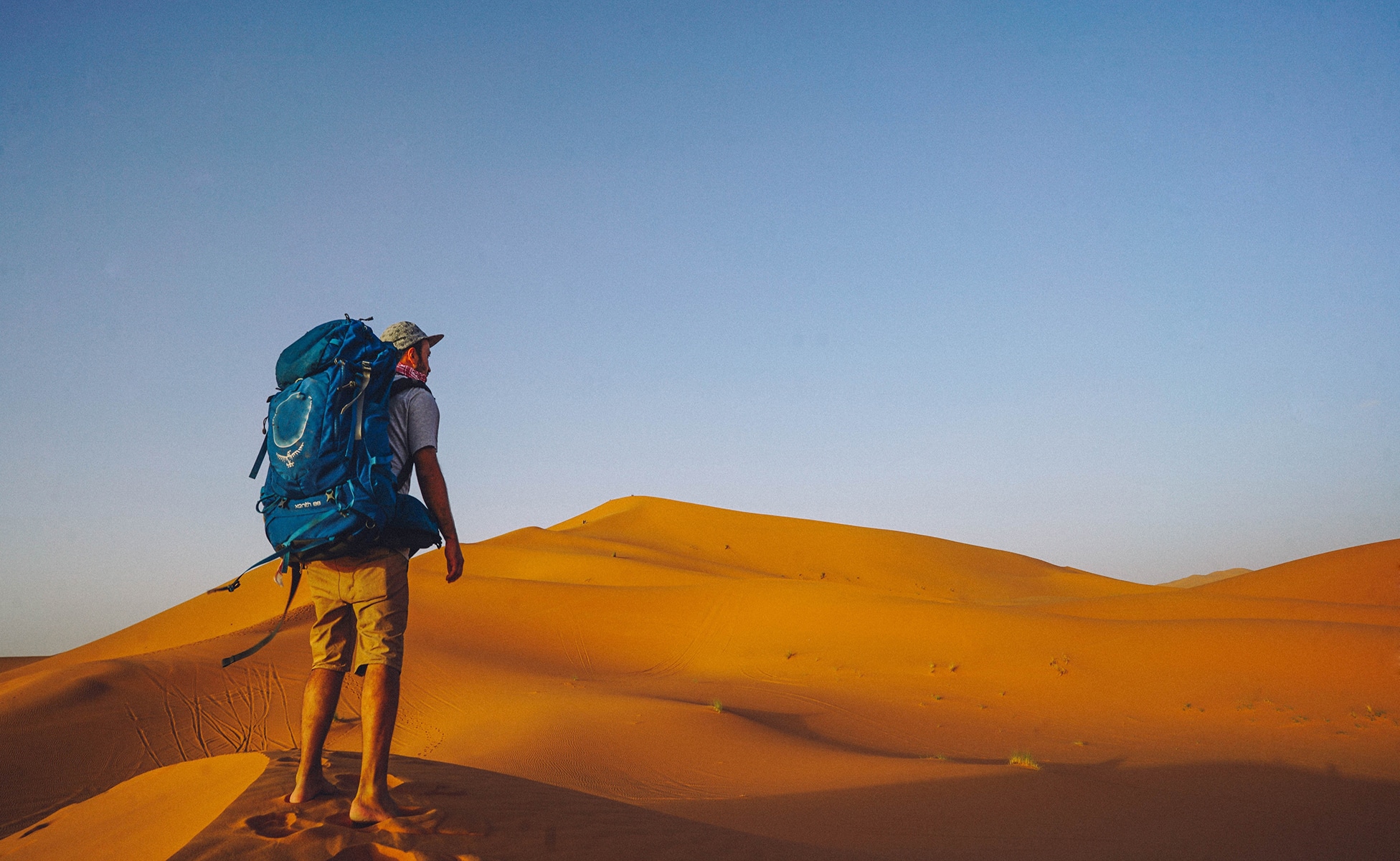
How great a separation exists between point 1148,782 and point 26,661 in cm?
2902

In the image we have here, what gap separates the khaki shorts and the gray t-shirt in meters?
0.39

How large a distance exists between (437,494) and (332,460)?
0.57 metres

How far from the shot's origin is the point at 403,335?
4301mm

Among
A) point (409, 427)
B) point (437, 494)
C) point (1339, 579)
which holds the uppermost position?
point (1339, 579)

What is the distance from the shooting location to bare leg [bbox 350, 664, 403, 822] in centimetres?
344

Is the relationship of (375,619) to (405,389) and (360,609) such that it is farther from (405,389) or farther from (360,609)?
(405,389)

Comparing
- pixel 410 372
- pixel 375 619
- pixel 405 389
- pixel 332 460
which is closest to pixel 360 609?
pixel 375 619

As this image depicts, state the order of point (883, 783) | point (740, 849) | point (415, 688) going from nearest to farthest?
1. point (740, 849)
2. point (883, 783)
3. point (415, 688)

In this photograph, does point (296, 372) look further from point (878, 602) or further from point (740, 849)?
point (878, 602)

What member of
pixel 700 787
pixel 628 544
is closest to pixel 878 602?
pixel 700 787

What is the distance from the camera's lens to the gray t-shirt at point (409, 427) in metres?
3.99

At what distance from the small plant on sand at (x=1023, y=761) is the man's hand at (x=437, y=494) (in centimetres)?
573

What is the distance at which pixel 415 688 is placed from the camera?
1080cm

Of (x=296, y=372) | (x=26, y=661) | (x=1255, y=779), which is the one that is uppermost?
(x=296, y=372)
